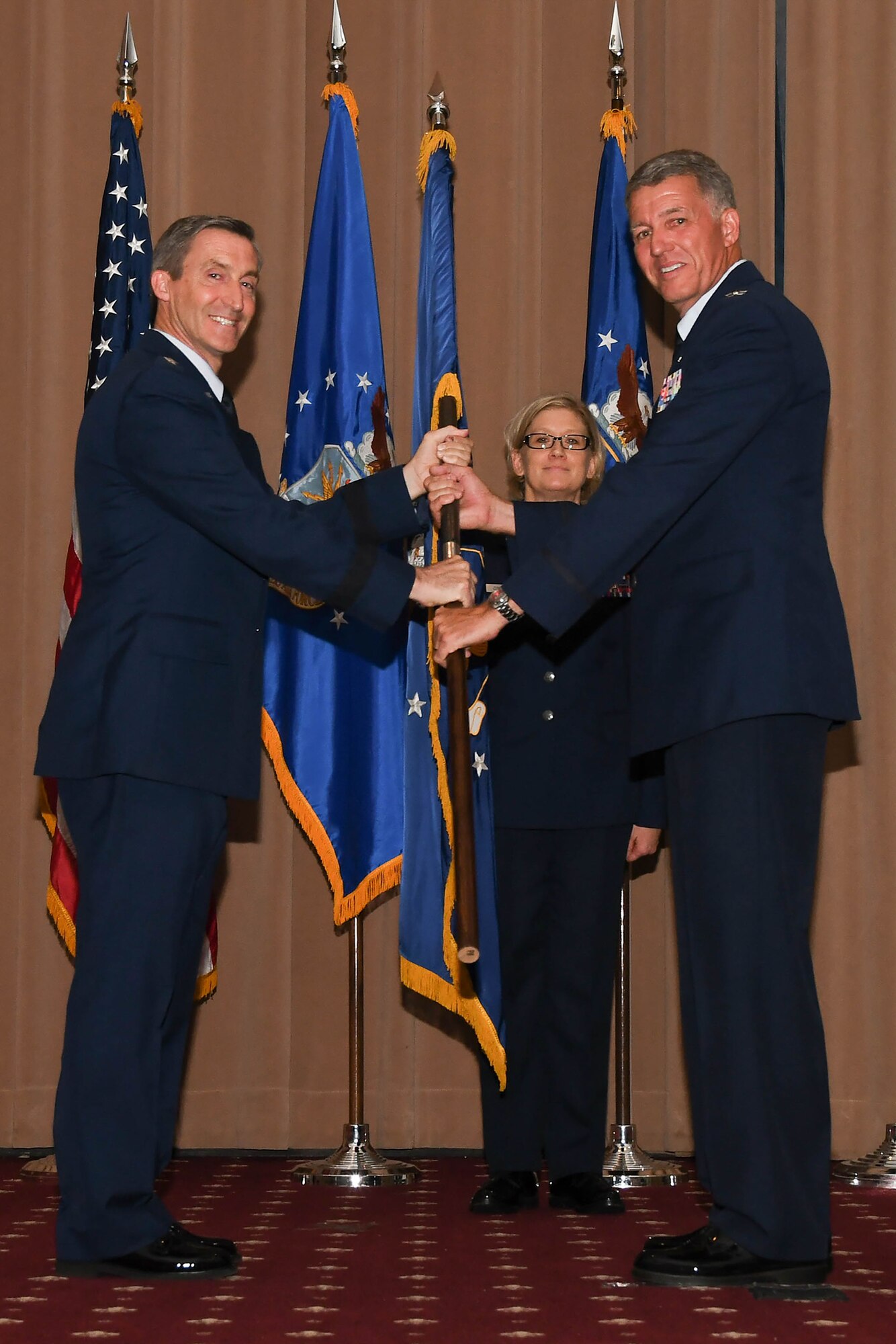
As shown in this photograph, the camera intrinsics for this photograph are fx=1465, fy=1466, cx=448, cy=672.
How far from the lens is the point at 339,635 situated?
3.94 meters

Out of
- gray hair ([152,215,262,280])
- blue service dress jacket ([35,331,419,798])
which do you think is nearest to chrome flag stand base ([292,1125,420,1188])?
blue service dress jacket ([35,331,419,798])

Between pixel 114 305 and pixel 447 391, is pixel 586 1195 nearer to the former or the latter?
pixel 447 391

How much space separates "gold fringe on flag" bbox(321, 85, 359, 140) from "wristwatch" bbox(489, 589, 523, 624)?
1.80 meters

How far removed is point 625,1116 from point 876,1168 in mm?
661

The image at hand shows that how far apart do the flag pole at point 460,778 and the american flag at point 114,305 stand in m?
1.05

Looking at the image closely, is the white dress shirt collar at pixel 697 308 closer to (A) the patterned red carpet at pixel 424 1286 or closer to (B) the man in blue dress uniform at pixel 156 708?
(B) the man in blue dress uniform at pixel 156 708

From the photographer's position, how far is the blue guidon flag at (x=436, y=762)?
3.43 m

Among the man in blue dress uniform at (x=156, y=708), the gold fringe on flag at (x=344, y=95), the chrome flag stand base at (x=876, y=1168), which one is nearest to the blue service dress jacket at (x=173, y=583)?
the man in blue dress uniform at (x=156, y=708)

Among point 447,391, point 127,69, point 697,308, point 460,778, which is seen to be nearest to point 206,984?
point 460,778

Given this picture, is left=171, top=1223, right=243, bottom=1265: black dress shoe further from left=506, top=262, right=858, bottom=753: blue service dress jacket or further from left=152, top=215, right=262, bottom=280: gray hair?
left=152, top=215, right=262, bottom=280: gray hair

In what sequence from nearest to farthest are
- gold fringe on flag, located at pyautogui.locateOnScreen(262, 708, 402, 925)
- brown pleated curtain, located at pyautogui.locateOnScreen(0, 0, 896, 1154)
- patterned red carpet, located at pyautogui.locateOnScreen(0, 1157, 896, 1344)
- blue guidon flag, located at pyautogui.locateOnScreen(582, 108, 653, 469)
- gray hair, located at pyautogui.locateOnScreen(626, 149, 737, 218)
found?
1. patterned red carpet, located at pyautogui.locateOnScreen(0, 1157, 896, 1344)
2. gray hair, located at pyautogui.locateOnScreen(626, 149, 737, 218)
3. gold fringe on flag, located at pyautogui.locateOnScreen(262, 708, 402, 925)
4. blue guidon flag, located at pyautogui.locateOnScreen(582, 108, 653, 469)
5. brown pleated curtain, located at pyautogui.locateOnScreen(0, 0, 896, 1154)

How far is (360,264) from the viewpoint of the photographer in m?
4.02

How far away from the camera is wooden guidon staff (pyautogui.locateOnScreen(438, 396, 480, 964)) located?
265 centimetres


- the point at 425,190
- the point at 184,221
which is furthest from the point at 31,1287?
the point at 425,190
